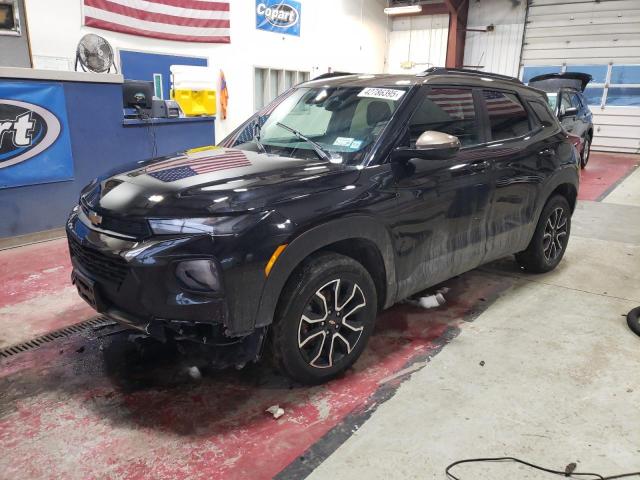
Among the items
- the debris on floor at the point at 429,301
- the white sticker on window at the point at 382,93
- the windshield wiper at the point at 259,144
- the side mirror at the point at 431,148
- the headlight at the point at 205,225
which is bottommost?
the debris on floor at the point at 429,301

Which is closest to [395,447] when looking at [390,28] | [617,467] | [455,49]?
[617,467]

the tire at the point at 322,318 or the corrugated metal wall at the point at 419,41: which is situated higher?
the corrugated metal wall at the point at 419,41

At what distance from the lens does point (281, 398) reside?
96.6 inches

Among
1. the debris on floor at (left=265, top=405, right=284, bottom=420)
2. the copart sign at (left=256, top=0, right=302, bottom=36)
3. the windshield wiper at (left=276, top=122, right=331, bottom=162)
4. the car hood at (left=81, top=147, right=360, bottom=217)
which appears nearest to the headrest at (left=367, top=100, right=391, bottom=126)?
the windshield wiper at (left=276, top=122, right=331, bottom=162)

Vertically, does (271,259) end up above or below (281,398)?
above

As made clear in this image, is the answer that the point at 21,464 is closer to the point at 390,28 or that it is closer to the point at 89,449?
the point at 89,449

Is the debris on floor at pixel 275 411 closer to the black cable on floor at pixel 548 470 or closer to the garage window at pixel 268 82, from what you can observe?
the black cable on floor at pixel 548 470

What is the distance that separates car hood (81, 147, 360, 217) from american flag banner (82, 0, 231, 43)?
21.9 feet

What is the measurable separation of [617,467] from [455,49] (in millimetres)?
14638

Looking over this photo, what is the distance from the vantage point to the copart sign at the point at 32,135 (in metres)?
4.58

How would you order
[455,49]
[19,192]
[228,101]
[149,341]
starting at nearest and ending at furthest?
1. [149,341]
2. [19,192]
3. [228,101]
4. [455,49]

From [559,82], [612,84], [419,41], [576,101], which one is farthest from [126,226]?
[419,41]

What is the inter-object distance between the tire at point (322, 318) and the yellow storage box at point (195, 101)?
7.26m

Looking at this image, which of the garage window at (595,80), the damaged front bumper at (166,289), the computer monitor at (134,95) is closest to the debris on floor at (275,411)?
the damaged front bumper at (166,289)
